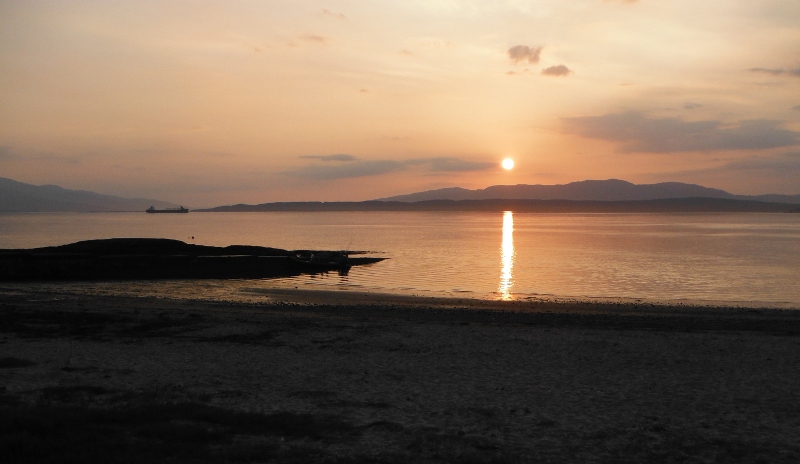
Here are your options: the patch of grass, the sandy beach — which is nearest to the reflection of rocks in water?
the sandy beach

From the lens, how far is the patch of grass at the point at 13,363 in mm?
14944

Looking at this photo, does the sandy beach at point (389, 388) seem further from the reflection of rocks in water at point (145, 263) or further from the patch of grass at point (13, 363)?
the reflection of rocks in water at point (145, 263)

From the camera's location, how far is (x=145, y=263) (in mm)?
48781

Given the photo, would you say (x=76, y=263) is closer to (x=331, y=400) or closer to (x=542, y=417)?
(x=331, y=400)

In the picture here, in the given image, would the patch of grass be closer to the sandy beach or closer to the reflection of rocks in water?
the sandy beach

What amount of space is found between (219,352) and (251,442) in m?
8.48

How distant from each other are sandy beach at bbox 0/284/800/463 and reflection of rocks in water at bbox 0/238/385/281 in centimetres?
2095

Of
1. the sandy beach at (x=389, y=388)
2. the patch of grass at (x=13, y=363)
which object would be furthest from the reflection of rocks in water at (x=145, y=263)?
the patch of grass at (x=13, y=363)

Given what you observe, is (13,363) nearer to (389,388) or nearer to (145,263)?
(389,388)

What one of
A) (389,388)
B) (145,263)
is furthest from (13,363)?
(145,263)

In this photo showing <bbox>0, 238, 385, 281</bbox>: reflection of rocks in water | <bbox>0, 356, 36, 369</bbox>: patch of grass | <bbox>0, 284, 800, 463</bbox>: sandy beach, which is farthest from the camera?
<bbox>0, 238, 385, 281</bbox>: reflection of rocks in water

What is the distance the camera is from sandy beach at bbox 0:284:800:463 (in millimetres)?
9773

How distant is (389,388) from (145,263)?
40245 millimetres

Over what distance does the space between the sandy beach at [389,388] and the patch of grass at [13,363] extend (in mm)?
61
